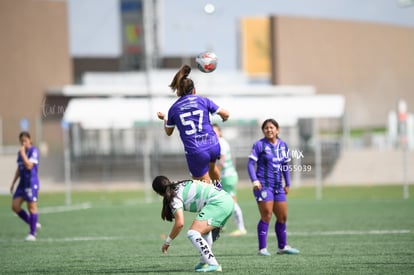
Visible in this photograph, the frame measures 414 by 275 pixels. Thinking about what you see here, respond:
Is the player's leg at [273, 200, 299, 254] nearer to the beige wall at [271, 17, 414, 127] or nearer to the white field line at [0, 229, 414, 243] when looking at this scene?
the white field line at [0, 229, 414, 243]

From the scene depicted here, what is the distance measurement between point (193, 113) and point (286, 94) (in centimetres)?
4791

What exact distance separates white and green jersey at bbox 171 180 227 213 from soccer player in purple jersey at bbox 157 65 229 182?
1.62 feet

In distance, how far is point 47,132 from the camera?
53.5 meters

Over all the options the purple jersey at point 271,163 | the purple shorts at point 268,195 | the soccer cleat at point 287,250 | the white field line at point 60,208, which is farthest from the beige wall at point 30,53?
the soccer cleat at point 287,250

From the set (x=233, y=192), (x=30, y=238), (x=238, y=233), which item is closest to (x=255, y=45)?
(x=233, y=192)

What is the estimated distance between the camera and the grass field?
1225cm

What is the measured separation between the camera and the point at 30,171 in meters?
18.2

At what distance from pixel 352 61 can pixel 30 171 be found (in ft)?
216

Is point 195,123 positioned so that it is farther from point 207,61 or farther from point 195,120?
point 207,61

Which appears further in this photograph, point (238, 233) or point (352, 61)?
point (352, 61)

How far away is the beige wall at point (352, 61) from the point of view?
243 ft

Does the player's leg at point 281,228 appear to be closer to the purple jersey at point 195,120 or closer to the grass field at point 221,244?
the grass field at point 221,244

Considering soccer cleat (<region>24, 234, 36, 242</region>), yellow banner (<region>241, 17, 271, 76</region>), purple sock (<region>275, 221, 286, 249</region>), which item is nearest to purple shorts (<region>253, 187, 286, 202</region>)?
purple sock (<region>275, 221, 286, 249</region>)

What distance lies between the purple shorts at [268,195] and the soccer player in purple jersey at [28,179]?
5627 millimetres
